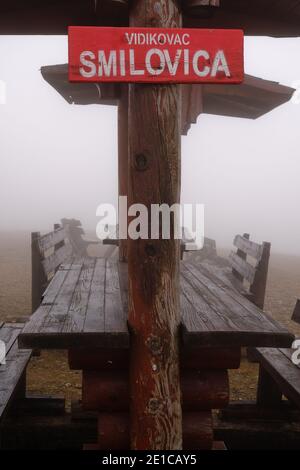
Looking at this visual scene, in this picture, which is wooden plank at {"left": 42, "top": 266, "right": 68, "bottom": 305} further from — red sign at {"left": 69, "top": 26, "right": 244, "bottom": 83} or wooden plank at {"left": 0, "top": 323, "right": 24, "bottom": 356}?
red sign at {"left": 69, "top": 26, "right": 244, "bottom": 83}

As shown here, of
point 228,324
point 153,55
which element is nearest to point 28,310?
point 228,324

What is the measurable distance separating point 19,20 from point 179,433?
4.29 m

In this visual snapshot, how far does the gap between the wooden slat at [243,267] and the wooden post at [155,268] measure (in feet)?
9.67

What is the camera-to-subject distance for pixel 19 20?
466 centimetres

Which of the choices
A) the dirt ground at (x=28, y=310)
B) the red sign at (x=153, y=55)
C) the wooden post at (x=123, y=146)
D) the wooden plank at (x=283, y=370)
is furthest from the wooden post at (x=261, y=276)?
the red sign at (x=153, y=55)

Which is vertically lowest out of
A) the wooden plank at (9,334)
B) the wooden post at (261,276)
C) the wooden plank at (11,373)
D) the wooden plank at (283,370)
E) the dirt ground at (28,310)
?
the dirt ground at (28,310)

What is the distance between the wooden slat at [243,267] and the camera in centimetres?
545

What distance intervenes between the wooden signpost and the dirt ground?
7.15 feet

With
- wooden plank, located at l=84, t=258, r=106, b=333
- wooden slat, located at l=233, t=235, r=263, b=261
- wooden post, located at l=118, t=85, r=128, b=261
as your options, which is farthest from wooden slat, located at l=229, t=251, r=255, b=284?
wooden plank, located at l=84, t=258, r=106, b=333

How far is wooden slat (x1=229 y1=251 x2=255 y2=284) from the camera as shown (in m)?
5.45

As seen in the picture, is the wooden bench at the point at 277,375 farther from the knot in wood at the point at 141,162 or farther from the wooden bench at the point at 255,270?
the knot in wood at the point at 141,162

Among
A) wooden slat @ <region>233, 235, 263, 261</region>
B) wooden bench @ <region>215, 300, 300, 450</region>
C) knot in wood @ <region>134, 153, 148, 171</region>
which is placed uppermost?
knot in wood @ <region>134, 153, 148, 171</region>

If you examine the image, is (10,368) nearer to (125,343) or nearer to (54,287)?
(54,287)

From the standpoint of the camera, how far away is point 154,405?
263cm
